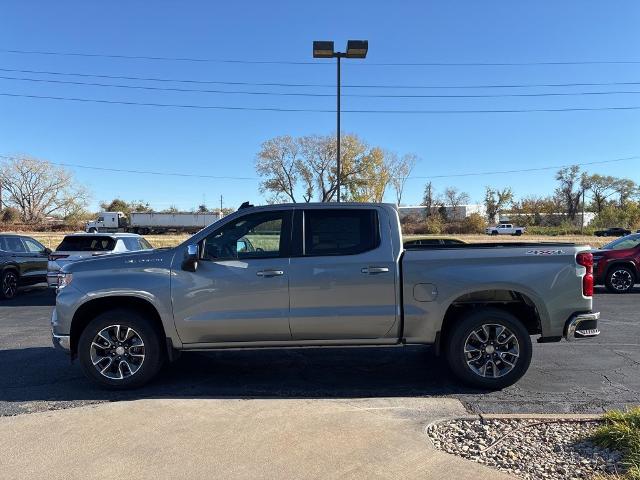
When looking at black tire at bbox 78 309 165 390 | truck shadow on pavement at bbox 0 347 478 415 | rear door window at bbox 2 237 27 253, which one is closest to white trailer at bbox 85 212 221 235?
rear door window at bbox 2 237 27 253

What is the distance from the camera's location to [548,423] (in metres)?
4.38

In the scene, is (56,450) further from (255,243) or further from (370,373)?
(370,373)

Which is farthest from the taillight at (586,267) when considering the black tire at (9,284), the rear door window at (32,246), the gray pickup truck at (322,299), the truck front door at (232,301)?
the rear door window at (32,246)

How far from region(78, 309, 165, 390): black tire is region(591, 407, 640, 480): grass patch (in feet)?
13.6

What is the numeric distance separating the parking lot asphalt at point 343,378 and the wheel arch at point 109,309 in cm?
59

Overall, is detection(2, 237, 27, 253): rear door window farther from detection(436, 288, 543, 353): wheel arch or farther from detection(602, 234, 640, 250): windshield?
detection(602, 234, 640, 250): windshield

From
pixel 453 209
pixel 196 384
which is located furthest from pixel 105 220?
pixel 196 384

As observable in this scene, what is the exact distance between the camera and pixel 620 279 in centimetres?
1363

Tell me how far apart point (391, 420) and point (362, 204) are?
2.35 m

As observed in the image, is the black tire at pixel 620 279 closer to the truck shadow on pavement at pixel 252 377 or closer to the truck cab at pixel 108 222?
the truck shadow on pavement at pixel 252 377

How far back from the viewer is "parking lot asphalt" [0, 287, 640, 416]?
5180 mm

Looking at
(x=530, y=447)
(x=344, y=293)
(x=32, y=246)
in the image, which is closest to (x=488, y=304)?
(x=344, y=293)

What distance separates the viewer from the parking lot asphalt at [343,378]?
518 cm

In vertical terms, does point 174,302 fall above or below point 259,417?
above
